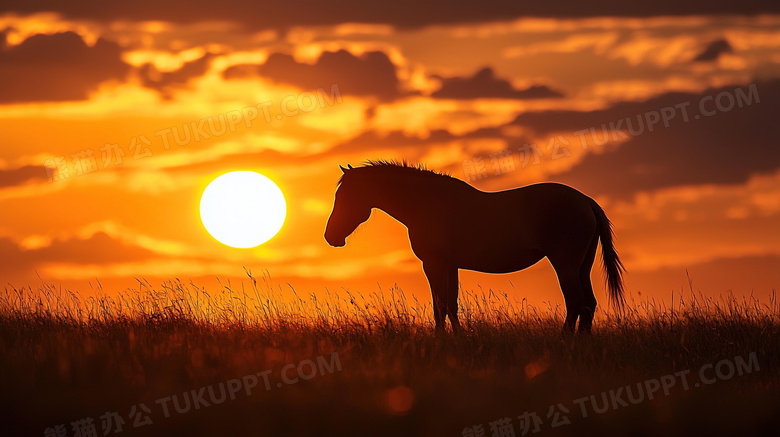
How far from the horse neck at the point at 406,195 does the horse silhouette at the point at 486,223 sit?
2 centimetres

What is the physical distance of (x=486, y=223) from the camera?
1163 centimetres

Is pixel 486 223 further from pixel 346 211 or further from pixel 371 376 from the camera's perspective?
pixel 371 376

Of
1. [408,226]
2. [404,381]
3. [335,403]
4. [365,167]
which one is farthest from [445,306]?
[335,403]

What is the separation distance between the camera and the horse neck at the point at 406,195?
11.7 m

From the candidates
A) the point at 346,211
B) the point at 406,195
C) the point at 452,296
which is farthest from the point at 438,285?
the point at 346,211

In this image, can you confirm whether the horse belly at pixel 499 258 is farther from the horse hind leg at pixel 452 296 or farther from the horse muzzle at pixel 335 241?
the horse muzzle at pixel 335 241

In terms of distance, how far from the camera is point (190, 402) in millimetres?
6844

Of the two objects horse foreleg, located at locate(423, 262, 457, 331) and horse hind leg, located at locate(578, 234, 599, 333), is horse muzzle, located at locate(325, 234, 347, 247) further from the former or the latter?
horse hind leg, located at locate(578, 234, 599, 333)

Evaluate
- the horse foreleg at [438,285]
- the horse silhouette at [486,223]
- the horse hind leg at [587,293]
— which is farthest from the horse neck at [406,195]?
the horse hind leg at [587,293]

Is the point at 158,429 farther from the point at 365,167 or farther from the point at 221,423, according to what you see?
the point at 365,167

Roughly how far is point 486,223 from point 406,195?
1.29m

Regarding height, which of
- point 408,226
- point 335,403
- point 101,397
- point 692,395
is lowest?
point 692,395

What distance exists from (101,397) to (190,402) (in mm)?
762

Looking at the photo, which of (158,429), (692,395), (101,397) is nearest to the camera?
(158,429)
